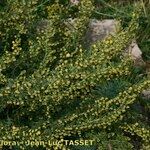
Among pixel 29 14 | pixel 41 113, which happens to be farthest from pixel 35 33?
pixel 41 113

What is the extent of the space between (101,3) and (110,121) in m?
1.67

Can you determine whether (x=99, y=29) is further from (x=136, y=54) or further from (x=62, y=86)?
(x=62, y=86)

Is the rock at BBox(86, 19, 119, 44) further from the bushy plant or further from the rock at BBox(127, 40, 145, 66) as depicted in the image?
the bushy plant

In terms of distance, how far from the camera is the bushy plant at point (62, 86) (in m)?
2.89

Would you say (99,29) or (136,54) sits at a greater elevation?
(99,29)

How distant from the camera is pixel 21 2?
11.1ft

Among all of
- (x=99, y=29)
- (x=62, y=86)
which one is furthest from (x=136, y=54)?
(x=62, y=86)

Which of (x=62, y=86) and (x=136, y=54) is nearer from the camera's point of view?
(x=62, y=86)

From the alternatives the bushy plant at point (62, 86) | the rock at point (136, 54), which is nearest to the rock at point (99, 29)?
the rock at point (136, 54)

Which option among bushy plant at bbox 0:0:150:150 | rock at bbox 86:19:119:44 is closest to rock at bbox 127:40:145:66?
rock at bbox 86:19:119:44

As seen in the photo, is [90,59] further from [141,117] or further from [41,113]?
[141,117]

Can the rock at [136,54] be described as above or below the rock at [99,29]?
below

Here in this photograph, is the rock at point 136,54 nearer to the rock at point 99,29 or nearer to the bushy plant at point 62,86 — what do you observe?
the rock at point 99,29

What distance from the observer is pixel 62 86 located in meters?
2.88
